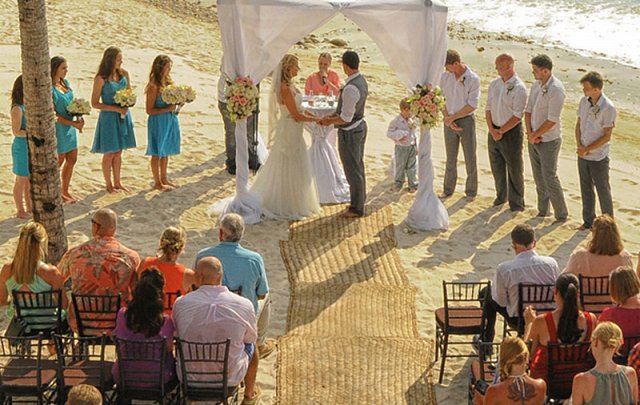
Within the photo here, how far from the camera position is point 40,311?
26.2 feet

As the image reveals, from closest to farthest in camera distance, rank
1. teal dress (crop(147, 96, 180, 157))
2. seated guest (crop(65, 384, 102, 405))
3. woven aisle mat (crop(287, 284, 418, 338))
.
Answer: seated guest (crop(65, 384, 102, 405)), woven aisle mat (crop(287, 284, 418, 338)), teal dress (crop(147, 96, 180, 157))

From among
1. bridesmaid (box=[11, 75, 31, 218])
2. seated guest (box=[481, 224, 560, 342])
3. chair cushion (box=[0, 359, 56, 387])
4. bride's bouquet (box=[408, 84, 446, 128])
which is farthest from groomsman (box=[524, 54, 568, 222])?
chair cushion (box=[0, 359, 56, 387])

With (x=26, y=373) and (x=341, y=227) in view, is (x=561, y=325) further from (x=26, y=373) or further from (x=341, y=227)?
(x=341, y=227)

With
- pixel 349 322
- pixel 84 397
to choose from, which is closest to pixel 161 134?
pixel 349 322

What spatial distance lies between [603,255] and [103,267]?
3971 mm

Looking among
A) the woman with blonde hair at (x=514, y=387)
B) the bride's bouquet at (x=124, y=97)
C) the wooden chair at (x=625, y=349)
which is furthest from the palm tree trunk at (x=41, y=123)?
the wooden chair at (x=625, y=349)

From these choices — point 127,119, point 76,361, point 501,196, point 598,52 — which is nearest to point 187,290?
point 76,361

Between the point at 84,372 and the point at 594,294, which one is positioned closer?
the point at 84,372

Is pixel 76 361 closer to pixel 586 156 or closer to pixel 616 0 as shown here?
pixel 586 156

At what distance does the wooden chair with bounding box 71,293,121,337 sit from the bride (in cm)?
472

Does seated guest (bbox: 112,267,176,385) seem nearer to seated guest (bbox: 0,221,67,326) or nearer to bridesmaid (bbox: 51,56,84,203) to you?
seated guest (bbox: 0,221,67,326)

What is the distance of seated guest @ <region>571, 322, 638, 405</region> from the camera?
21.5 ft

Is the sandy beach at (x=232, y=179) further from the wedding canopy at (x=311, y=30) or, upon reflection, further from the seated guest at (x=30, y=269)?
the seated guest at (x=30, y=269)

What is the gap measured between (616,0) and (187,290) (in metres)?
30.9
